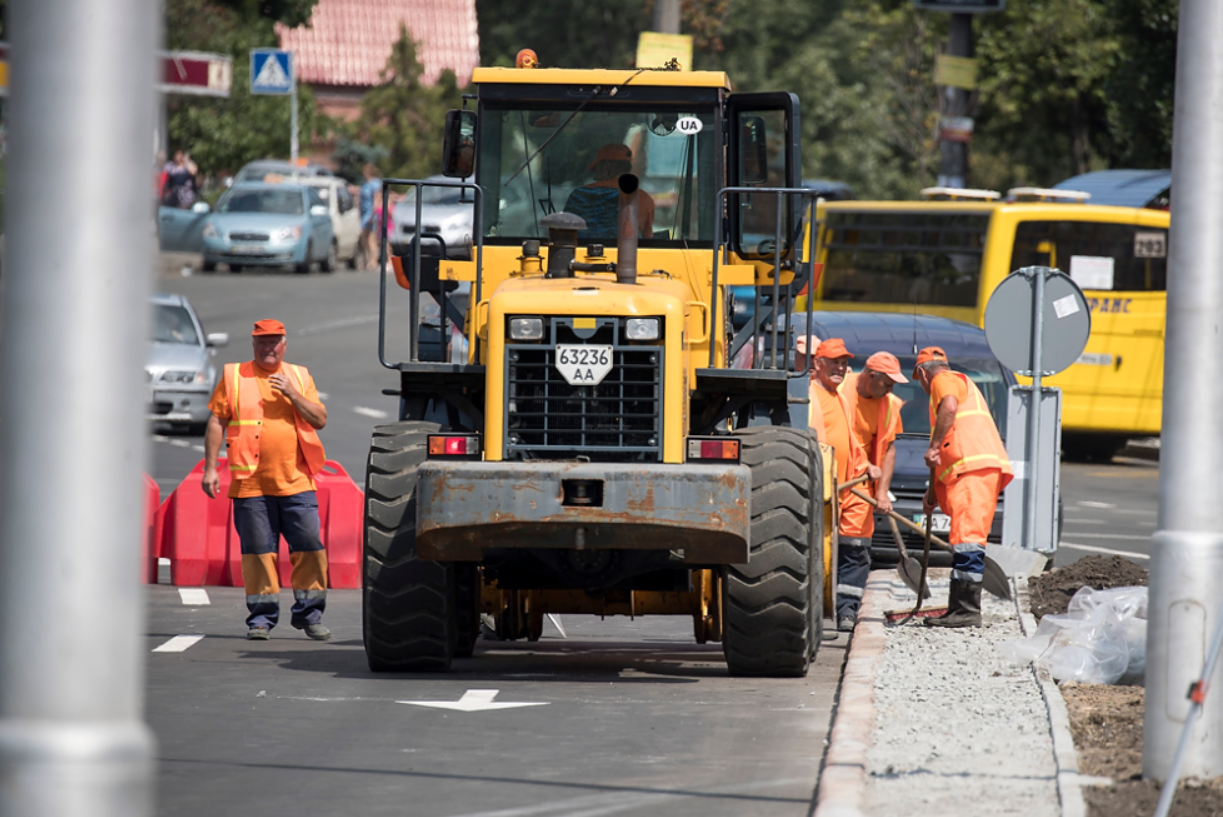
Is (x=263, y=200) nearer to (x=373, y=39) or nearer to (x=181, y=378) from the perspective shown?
(x=181, y=378)

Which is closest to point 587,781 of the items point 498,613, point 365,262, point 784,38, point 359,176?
point 498,613

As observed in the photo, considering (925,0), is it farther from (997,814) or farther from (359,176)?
(359,176)

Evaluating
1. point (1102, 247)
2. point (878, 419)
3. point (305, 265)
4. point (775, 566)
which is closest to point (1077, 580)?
point (878, 419)

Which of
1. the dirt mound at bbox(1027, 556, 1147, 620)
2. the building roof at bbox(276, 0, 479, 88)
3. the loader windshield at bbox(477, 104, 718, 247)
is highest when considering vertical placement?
the building roof at bbox(276, 0, 479, 88)

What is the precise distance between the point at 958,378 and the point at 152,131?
27.2 feet

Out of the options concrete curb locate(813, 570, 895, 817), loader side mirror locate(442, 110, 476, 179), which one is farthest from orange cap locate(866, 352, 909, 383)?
loader side mirror locate(442, 110, 476, 179)

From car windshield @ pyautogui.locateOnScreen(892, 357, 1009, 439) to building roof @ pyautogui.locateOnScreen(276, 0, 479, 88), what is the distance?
43.9 metres

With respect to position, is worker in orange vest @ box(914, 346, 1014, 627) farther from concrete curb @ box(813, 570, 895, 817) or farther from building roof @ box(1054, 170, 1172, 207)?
building roof @ box(1054, 170, 1172, 207)

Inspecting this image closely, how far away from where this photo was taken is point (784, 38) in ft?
215

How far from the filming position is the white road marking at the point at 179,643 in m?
10.8

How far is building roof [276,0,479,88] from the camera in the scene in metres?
59.2

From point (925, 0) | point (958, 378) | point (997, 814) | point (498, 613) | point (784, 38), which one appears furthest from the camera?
point (784, 38)

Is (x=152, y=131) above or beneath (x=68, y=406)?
above

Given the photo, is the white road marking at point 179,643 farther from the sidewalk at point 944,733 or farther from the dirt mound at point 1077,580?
the dirt mound at point 1077,580
